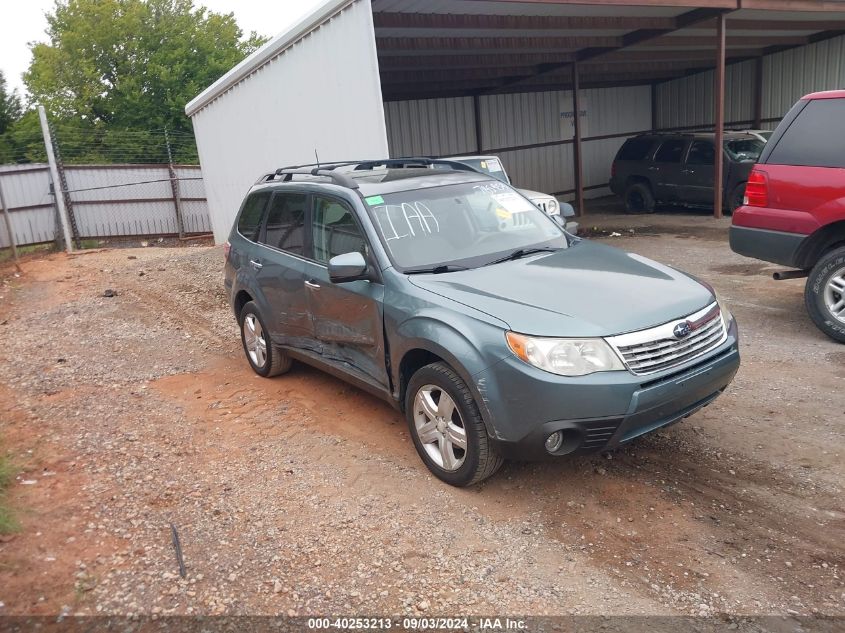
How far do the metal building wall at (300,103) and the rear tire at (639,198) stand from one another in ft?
29.1

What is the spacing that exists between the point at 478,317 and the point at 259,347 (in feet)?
9.96

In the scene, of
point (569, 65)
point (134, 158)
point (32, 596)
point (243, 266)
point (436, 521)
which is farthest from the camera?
point (134, 158)

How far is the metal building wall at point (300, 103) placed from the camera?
8562 millimetres

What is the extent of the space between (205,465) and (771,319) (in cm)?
566

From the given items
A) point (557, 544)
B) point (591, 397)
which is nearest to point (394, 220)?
point (591, 397)

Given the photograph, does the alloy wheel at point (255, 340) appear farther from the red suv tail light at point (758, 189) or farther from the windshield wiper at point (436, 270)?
the red suv tail light at point (758, 189)

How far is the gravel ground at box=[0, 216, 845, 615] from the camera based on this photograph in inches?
132

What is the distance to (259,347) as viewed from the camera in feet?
21.1

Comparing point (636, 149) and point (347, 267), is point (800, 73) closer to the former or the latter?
point (636, 149)

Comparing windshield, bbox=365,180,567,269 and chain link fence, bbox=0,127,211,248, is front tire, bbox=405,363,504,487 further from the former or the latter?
chain link fence, bbox=0,127,211,248

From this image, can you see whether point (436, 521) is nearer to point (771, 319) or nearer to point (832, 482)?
point (832, 482)

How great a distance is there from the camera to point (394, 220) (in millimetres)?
4914

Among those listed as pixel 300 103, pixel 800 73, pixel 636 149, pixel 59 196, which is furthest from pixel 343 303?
pixel 800 73

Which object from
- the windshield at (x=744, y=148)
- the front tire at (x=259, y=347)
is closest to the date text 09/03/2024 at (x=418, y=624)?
the front tire at (x=259, y=347)
